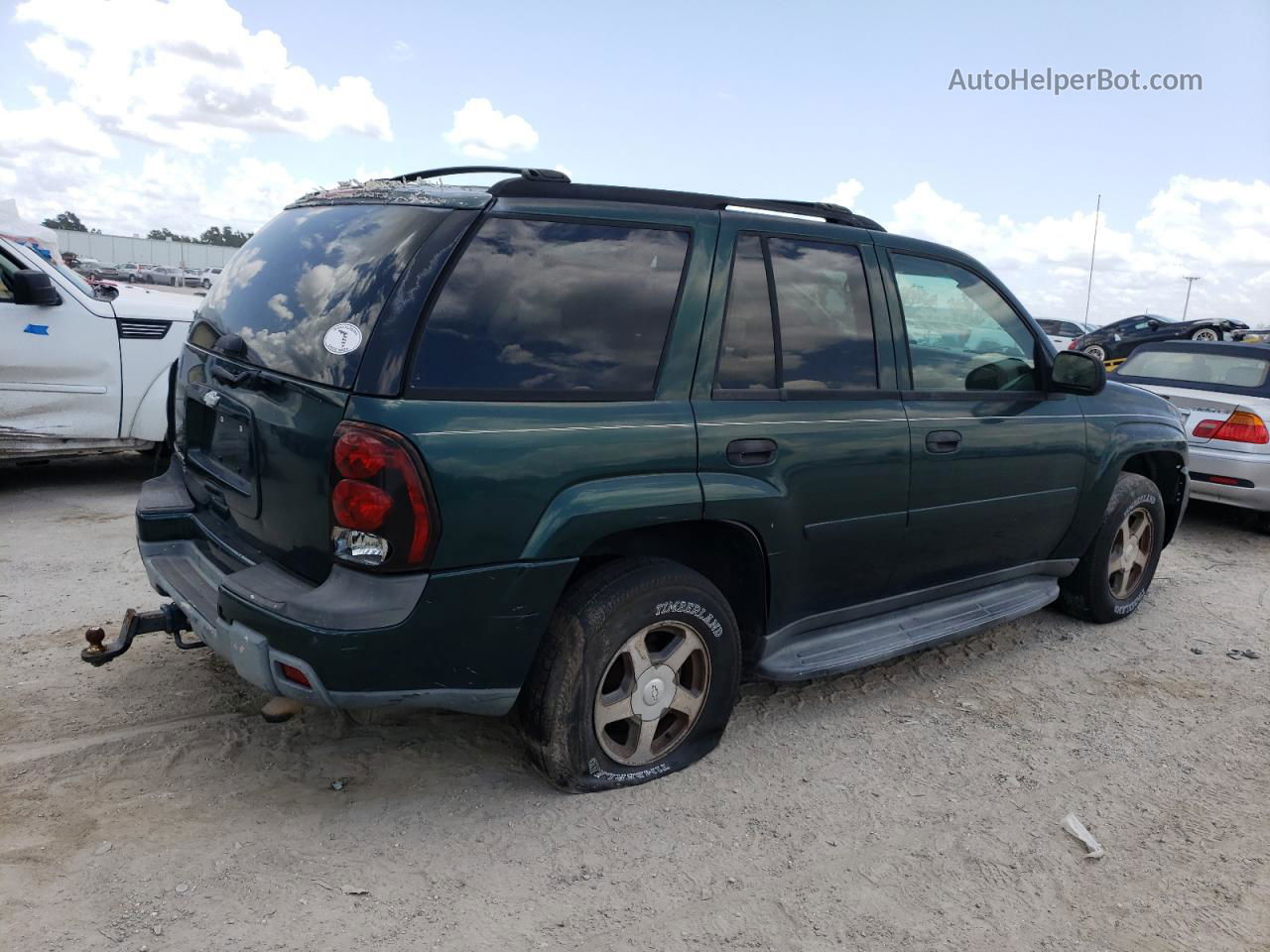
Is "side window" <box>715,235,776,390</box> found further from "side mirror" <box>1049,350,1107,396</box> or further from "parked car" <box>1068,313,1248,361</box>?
"parked car" <box>1068,313,1248,361</box>

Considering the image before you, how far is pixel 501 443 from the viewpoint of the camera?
8.80 feet

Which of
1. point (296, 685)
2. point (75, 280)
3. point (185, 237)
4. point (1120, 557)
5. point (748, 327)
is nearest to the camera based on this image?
point (296, 685)

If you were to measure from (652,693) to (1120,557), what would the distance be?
319 centimetres

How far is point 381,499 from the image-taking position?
8.43 ft

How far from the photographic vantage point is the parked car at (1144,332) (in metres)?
21.3

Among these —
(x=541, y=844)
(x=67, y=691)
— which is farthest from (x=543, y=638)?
(x=67, y=691)

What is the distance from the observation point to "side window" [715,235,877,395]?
3.31m

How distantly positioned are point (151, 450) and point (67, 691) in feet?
13.2

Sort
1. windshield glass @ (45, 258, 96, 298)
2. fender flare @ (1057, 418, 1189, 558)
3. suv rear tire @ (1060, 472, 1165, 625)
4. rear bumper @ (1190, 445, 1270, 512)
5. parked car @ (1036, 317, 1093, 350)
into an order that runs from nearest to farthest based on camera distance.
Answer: fender flare @ (1057, 418, 1189, 558) < suv rear tire @ (1060, 472, 1165, 625) < windshield glass @ (45, 258, 96, 298) < rear bumper @ (1190, 445, 1270, 512) < parked car @ (1036, 317, 1093, 350)

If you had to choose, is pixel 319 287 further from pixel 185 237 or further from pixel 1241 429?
pixel 185 237

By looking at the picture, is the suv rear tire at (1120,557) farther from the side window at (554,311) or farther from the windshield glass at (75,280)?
the windshield glass at (75,280)

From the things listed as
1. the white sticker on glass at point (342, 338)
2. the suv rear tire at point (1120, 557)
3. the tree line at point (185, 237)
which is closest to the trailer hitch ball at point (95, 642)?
the white sticker on glass at point (342, 338)

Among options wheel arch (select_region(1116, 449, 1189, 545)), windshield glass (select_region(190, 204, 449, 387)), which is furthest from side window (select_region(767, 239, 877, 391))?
wheel arch (select_region(1116, 449, 1189, 545))

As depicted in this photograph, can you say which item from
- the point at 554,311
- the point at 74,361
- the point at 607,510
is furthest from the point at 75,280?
the point at 607,510
